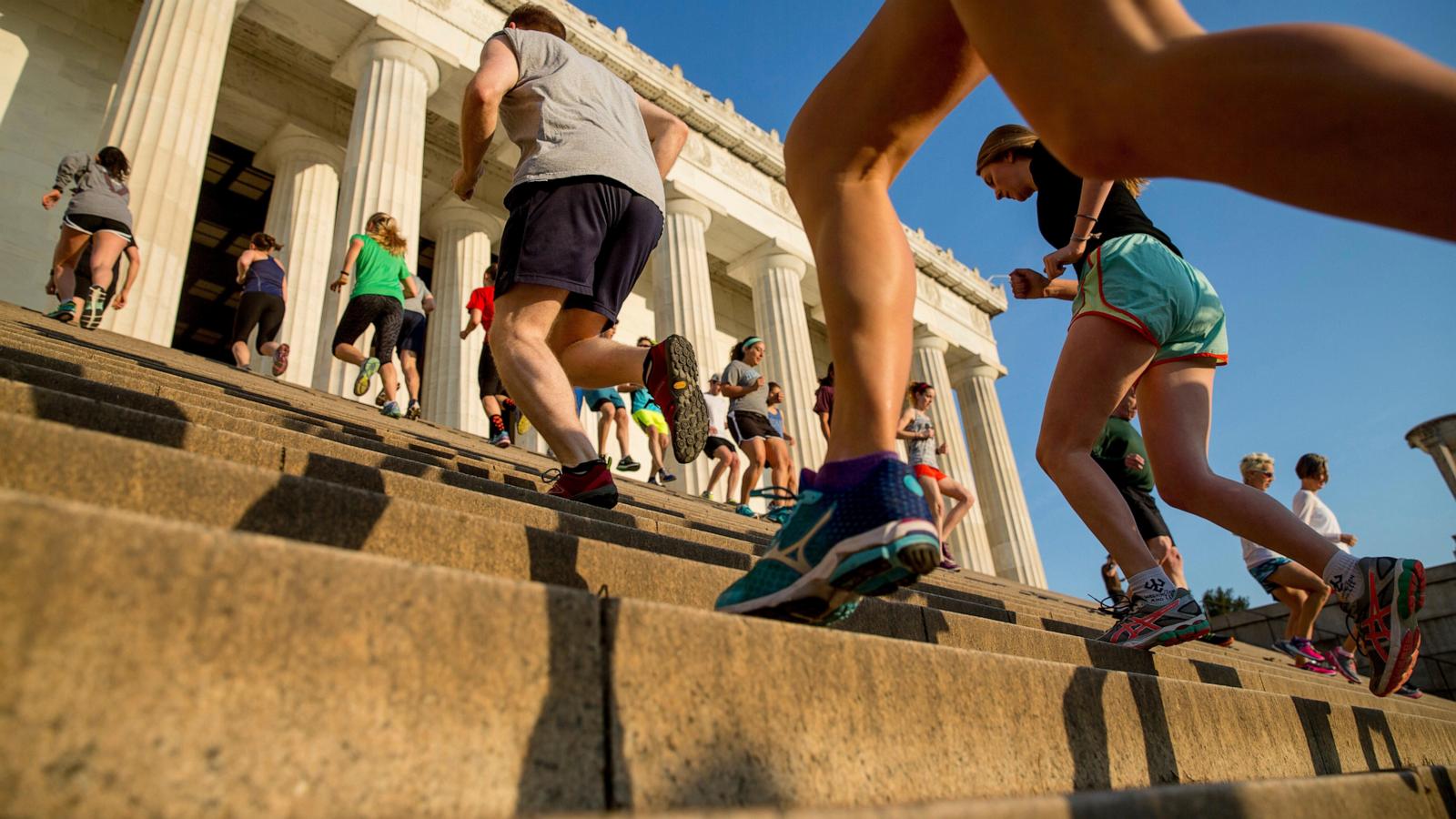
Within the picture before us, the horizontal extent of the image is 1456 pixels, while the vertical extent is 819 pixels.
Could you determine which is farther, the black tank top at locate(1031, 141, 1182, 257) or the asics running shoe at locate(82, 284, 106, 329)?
the asics running shoe at locate(82, 284, 106, 329)

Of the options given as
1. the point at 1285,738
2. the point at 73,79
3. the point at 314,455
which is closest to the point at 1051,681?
the point at 1285,738

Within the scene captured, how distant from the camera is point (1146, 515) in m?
6.07

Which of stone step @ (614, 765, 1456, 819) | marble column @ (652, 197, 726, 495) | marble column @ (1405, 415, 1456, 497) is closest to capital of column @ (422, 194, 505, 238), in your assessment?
marble column @ (652, 197, 726, 495)

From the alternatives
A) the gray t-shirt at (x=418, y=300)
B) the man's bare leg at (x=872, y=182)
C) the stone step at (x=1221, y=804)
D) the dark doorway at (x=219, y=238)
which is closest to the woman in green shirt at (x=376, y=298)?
the gray t-shirt at (x=418, y=300)

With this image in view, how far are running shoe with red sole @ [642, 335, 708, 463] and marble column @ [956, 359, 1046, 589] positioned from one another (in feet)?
63.9

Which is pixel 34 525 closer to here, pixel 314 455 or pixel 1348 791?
pixel 314 455

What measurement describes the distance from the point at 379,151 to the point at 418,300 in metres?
3.51

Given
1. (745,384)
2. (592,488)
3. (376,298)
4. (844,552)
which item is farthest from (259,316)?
(844,552)

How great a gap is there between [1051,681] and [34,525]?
163 centimetres

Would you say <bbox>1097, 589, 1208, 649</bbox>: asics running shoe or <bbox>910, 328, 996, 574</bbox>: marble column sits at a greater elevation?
<bbox>910, 328, 996, 574</bbox>: marble column

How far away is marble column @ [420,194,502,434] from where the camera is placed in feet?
46.1

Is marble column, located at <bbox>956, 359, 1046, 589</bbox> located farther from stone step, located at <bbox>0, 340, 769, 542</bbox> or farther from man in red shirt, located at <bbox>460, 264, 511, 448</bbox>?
stone step, located at <bbox>0, 340, 769, 542</bbox>

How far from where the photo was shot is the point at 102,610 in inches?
30.6

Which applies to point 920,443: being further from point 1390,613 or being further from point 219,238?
point 219,238
